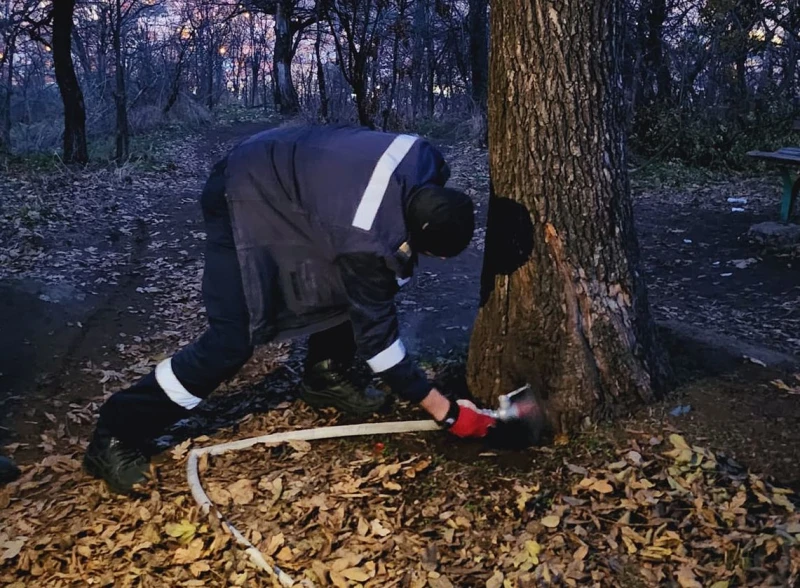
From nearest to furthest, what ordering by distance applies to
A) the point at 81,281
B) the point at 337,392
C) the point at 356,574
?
the point at 356,574
the point at 337,392
the point at 81,281

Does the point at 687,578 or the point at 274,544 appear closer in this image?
the point at 687,578

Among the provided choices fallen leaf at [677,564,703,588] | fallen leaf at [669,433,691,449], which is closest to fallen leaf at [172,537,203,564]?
fallen leaf at [677,564,703,588]

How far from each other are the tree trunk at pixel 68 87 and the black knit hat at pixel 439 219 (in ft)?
34.6

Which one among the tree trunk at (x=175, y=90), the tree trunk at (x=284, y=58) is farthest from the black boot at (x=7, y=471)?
the tree trunk at (x=284, y=58)

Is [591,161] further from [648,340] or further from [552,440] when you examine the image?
[552,440]

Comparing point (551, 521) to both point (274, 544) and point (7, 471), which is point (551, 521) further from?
point (7, 471)

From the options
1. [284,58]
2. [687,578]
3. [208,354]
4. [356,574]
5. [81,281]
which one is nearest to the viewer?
[687,578]

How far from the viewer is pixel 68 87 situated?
11.6m

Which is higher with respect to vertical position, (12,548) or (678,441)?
(678,441)

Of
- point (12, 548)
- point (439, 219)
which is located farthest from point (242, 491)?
point (439, 219)

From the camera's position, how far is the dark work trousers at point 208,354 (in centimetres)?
294

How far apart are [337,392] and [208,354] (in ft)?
2.71

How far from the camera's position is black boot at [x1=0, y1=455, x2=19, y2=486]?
3238 millimetres

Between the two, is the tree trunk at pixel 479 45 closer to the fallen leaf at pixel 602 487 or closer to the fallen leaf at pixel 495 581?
the fallen leaf at pixel 602 487
